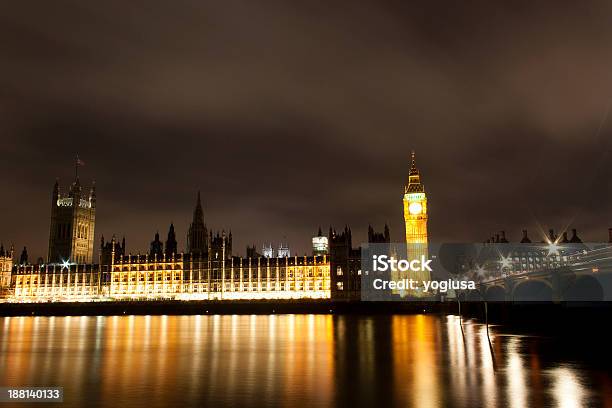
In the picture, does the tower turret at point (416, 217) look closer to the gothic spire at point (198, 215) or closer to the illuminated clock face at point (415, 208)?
the illuminated clock face at point (415, 208)

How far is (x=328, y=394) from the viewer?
14367 millimetres

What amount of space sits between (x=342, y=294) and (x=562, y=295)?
114 feet

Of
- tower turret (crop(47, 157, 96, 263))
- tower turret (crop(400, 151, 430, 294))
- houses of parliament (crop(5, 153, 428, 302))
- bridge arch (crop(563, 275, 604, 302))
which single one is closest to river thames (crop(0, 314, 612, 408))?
bridge arch (crop(563, 275, 604, 302))

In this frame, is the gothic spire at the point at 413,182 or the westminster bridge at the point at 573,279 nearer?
the westminster bridge at the point at 573,279

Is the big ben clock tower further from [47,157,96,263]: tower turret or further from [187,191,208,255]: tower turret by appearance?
[47,157,96,263]: tower turret

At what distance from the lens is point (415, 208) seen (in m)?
104

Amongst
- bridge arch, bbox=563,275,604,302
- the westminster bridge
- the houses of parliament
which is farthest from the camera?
the houses of parliament

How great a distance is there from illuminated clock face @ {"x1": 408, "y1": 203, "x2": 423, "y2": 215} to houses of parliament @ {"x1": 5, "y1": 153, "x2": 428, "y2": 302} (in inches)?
7.3

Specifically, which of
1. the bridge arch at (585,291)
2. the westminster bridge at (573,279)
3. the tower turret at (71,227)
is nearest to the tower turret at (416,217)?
the westminster bridge at (573,279)

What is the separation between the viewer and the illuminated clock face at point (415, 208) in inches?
4075

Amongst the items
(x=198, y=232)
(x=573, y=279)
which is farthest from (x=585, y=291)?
(x=198, y=232)

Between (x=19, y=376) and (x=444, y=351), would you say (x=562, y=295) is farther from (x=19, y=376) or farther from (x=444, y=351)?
(x=19, y=376)

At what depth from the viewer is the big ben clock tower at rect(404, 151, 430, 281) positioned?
99375mm

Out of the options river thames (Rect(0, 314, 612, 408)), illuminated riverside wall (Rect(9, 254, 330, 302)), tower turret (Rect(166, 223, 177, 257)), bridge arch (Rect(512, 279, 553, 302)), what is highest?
tower turret (Rect(166, 223, 177, 257))
